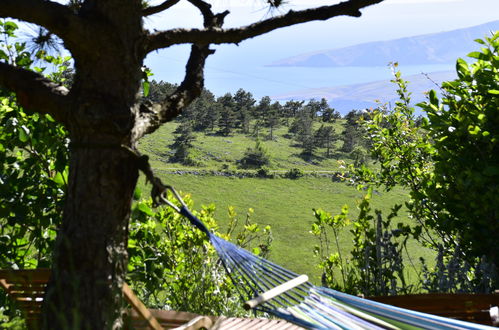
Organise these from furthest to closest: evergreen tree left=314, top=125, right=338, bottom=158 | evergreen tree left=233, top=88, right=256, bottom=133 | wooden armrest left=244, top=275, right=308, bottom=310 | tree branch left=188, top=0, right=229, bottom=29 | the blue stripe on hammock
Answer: evergreen tree left=233, top=88, right=256, bottom=133, evergreen tree left=314, top=125, right=338, bottom=158, tree branch left=188, top=0, right=229, bottom=29, wooden armrest left=244, top=275, right=308, bottom=310, the blue stripe on hammock

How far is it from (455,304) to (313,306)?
0.64 m

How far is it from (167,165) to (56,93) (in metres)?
19.7

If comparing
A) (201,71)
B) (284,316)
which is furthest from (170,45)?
(284,316)

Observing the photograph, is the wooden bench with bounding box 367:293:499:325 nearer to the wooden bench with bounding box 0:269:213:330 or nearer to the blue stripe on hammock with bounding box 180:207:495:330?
the blue stripe on hammock with bounding box 180:207:495:330

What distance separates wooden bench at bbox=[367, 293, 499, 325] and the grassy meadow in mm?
9849

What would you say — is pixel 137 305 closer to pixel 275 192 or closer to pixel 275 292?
pixel 275 292

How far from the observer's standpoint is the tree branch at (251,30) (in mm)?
1810

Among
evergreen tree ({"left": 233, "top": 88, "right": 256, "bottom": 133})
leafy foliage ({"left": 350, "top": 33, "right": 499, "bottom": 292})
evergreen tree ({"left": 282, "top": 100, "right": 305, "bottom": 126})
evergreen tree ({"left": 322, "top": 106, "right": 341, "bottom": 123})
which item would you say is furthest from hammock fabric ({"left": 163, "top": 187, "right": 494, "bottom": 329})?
evergreen tree ({"left": 322, "top": 106, "right": 341, "bottom": 123})

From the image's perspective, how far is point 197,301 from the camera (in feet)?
10.8

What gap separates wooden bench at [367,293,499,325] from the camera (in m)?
2.06

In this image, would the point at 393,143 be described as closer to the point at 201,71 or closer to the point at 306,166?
the point at 201,71

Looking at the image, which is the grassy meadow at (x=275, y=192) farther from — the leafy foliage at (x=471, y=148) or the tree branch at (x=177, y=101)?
the tree branch at (x=177, y=101)

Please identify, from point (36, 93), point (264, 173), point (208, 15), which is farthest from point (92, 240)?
point (264, 173)

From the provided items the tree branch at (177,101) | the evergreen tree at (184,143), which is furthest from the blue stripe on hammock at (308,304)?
the evergreen tree at (184,143)
